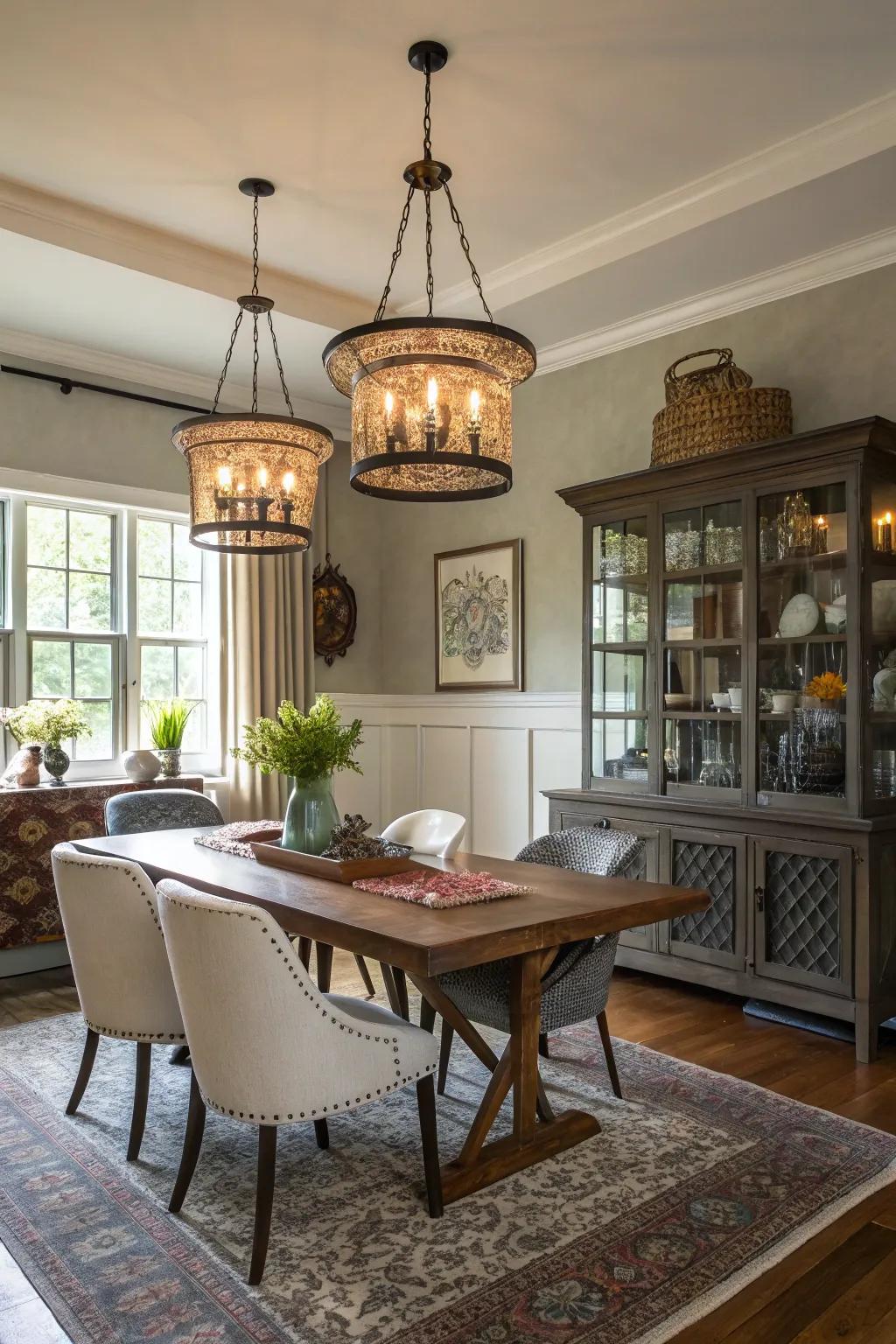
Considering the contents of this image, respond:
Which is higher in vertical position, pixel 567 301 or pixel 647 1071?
pixel 567 301

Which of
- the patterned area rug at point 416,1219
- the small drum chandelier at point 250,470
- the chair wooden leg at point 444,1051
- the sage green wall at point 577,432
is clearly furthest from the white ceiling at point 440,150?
the patterned area rug at point 416,1219

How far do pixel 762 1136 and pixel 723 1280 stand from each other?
0.71m

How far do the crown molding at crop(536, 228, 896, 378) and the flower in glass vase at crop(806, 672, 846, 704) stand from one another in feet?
5.28

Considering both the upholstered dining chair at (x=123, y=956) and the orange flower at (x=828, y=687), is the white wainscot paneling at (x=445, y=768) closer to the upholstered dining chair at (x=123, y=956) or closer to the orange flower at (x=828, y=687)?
the orange flower at (x=828, y=687)

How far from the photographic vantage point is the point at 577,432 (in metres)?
4.96

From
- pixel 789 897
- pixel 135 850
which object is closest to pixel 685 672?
pixel 789 897

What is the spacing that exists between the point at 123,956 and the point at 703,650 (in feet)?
8.08

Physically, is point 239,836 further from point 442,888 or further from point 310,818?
point 442,888

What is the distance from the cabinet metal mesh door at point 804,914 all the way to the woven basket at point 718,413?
62.6 inches

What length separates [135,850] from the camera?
3.27 metres

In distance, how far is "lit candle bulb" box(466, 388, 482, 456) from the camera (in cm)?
244

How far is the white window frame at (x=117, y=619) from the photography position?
4762 mm

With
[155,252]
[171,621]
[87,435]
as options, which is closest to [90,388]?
[87,435]

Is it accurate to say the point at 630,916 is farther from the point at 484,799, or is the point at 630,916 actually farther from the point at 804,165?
the point at 484,799
